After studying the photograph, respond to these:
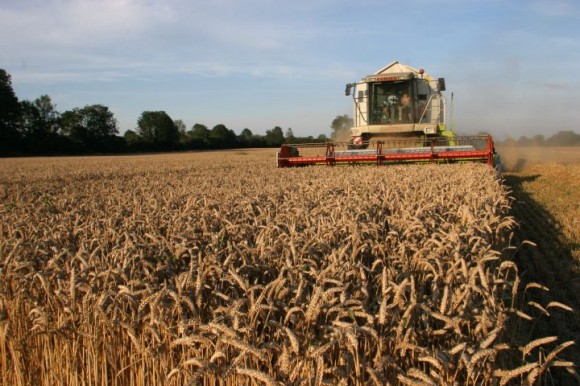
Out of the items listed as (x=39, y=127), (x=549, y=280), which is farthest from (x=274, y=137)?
(x=549, y=280)

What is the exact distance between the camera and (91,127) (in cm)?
6906

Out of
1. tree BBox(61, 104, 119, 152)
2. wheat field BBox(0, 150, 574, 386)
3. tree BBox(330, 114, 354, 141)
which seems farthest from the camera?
tree BBox(61, 104, 119, 152)

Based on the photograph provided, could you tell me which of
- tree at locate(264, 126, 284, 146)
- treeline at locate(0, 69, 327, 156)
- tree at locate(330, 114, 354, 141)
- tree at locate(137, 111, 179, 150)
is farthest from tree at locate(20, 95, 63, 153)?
tree at locate(330, 114, 354, 141)

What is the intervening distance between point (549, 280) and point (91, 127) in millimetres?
71043

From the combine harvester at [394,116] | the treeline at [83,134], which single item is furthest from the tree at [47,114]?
the combine harvester at [394,116]

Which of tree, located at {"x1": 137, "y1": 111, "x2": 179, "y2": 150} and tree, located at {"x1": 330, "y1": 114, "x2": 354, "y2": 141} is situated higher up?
tree, located at {"x1": 137, "y1": 111, "x2": 179, "y2": 150}

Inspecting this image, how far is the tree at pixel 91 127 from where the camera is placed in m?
60.8

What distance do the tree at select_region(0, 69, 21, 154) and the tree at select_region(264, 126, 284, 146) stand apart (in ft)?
119

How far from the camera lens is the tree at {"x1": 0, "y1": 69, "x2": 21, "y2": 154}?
5269cm

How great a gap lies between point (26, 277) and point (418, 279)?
242 centimetres

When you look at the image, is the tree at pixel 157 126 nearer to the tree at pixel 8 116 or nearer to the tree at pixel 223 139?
the tree at pixel 223 139

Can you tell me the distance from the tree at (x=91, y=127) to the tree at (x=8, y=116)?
6.00 m

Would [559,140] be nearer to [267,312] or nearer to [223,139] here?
[223,139]

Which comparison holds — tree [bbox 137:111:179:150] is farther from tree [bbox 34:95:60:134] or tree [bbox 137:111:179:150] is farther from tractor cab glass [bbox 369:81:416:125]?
tractor cab glass [bbox 369:81:416:125]
